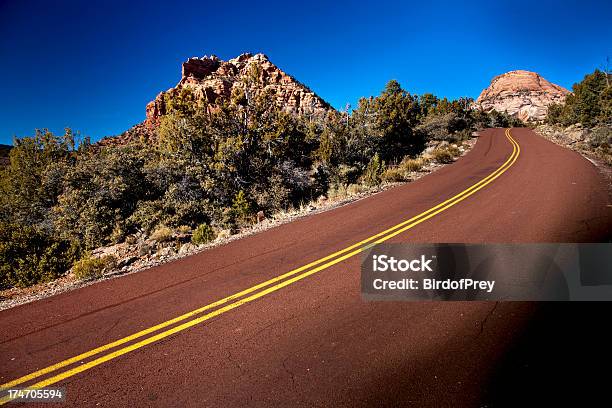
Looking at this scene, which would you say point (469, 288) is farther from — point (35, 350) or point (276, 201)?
point (276, 201)

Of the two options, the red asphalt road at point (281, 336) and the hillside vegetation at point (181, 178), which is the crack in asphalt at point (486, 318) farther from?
the hillside vegetation at point (181, 178)

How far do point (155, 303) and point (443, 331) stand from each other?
3871mm

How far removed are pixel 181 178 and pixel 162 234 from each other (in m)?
4.13

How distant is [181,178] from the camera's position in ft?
47.9

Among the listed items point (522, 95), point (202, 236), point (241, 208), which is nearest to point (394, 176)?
point (241, 208)

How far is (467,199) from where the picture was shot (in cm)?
877

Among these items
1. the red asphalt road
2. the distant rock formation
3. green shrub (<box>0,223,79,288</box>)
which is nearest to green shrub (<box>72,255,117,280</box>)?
the red asphalt road

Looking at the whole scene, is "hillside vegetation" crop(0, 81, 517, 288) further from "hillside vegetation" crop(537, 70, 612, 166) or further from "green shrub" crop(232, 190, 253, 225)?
"hillside vegetation" crop(537, 70, 612, 166)

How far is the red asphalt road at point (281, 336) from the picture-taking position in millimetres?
2646

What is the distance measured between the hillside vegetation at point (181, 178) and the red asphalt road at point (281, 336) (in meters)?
4.77

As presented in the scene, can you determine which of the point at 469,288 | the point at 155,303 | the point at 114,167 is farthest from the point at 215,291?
the point at 114,167

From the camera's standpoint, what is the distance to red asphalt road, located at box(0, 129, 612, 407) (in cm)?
265

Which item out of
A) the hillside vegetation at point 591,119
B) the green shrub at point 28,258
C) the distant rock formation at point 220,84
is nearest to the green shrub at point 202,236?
the green shrub at point 28,258

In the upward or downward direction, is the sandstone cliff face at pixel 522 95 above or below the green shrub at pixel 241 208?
above
